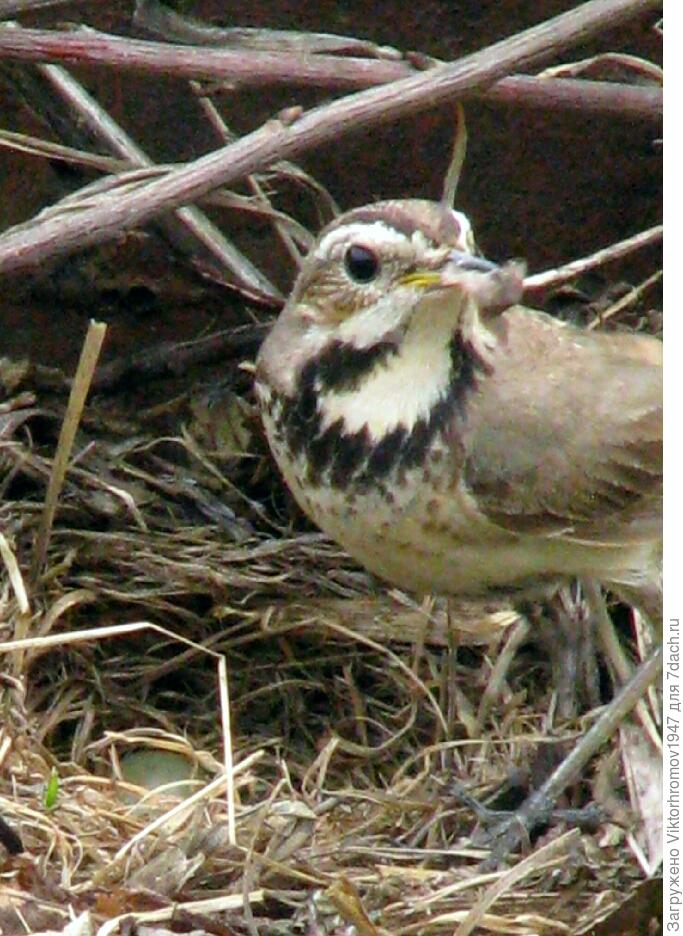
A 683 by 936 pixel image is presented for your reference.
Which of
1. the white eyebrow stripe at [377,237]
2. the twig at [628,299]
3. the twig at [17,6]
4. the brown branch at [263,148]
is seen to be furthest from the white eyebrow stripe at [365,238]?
the twig at [628,299]

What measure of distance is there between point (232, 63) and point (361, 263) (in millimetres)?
461

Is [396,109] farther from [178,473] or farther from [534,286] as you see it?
[178,473]

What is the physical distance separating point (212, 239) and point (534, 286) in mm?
652

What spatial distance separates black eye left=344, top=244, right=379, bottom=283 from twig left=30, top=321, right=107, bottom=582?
1.94 ft

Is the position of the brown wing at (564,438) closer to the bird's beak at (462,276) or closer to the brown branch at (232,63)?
the bird's beak at (462,276)

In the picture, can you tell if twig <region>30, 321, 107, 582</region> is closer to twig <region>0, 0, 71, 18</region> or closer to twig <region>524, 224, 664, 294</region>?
twig <region>0, 0, 71, 18</region>

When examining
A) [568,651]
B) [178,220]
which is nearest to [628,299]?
[568,651]

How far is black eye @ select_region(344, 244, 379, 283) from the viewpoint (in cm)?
321

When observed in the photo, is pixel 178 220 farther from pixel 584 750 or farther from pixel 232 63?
pixel 584 750

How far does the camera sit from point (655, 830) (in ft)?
10.7

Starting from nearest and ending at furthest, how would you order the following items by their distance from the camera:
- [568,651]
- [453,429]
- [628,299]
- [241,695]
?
1. [453,429]
2. [568,651]
3. [241,695]
4. [628,299]

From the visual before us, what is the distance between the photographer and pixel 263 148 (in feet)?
10.8

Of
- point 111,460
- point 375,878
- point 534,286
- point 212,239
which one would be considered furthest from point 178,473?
point 375,878

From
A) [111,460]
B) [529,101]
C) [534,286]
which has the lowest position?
[111,460]
